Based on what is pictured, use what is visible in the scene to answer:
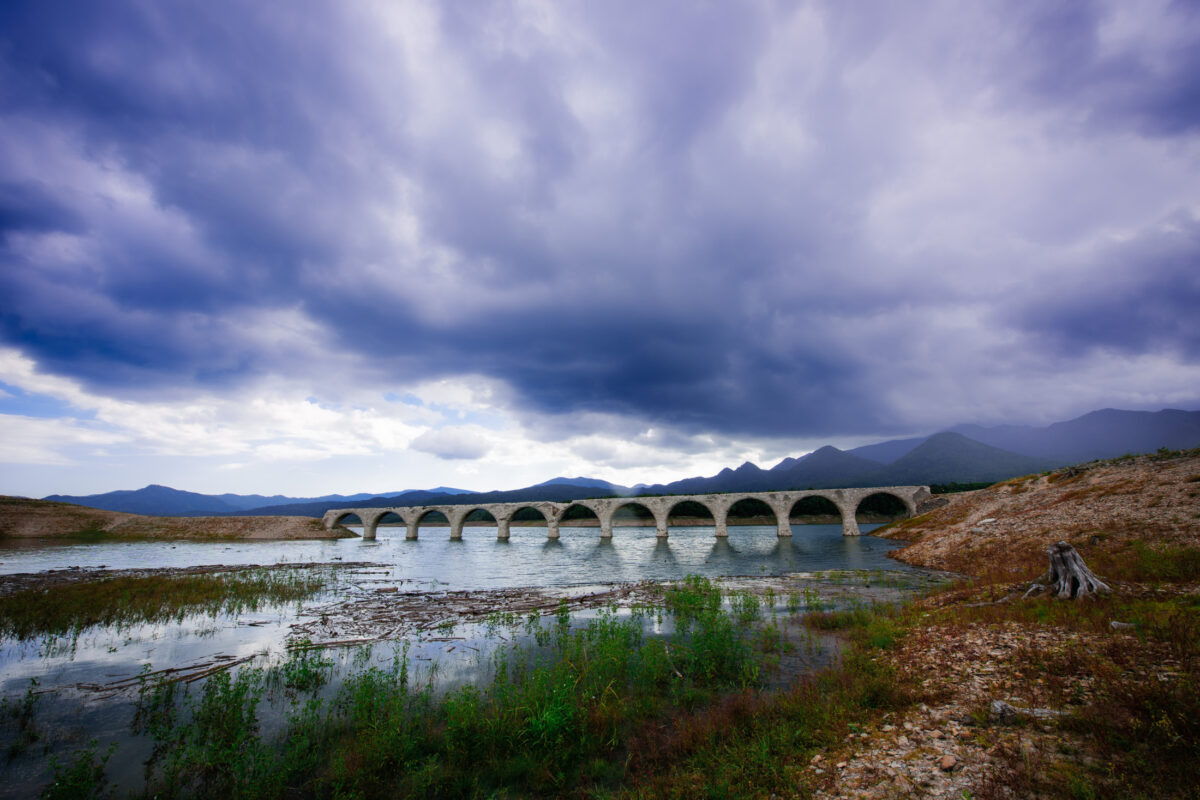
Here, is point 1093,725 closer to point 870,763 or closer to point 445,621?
point 870,763

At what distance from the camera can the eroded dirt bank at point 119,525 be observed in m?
45.2

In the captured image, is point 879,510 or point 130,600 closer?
point 130,600

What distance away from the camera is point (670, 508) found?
63.6 m

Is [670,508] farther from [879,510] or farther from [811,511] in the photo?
[879,510]

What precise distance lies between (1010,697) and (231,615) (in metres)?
18.4

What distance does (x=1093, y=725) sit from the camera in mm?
4285

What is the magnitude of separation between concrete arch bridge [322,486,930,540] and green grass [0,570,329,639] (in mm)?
46262

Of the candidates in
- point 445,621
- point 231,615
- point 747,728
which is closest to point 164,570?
point 231,615

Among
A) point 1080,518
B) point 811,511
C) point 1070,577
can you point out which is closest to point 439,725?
point 1070,577

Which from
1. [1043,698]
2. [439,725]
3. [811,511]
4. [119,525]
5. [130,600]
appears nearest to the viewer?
[1043,698]

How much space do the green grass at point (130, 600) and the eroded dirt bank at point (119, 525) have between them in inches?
1742

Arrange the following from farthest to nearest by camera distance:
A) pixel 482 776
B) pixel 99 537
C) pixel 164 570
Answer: pixel 99 537, pixel 164 570, pixel 482 776

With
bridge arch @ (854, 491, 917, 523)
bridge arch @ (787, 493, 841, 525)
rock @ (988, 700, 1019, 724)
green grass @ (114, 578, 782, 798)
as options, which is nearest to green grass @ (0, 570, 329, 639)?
green grass @ (114, 578, 782, 798)

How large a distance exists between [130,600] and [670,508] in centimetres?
5527
